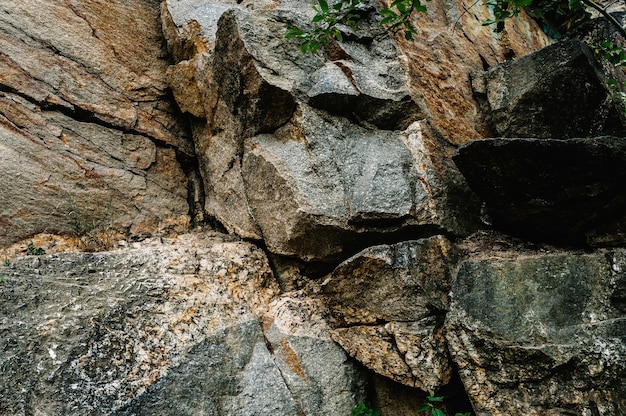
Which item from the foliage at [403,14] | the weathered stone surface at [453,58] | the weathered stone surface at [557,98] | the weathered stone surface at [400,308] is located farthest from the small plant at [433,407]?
the foliage at [403,14]

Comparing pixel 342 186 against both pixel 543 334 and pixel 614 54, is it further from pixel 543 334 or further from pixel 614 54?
pixel 614 54

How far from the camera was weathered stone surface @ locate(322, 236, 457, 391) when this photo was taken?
346 centimetres

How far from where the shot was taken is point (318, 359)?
3820 mm

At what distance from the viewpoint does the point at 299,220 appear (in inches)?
156

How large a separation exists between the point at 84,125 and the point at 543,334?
186 inches

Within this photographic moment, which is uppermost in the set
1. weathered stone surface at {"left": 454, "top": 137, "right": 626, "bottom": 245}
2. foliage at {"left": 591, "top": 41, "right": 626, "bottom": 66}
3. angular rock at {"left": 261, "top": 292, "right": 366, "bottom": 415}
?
foliage at {"left": 591, "top": 41, "right": 626, "bottom": 66}

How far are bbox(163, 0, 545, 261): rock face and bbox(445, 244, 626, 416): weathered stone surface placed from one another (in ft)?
2.54

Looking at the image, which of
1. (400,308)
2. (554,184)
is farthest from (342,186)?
(554,184)

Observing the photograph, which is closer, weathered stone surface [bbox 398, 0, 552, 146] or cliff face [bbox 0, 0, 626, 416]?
cliff face [bbox 0, 0, 626, 416]

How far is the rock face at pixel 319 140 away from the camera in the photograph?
3.99 m

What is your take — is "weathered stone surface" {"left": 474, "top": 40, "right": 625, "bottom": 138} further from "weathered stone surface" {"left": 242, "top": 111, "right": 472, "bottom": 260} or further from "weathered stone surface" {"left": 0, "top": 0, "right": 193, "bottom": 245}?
"weathered stone surface" {"left": 0, "top": 0, "right": 193, "bottom": 245}

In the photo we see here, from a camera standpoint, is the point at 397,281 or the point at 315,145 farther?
the point at 315,145

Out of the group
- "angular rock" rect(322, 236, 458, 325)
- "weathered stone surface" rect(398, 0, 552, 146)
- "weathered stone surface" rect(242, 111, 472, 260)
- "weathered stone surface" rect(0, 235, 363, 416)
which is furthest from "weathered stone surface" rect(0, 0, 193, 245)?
"weathered stone surface" rect(398, 0, 552, 146)

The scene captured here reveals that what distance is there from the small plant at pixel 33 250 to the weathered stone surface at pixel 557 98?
14.6 ft
